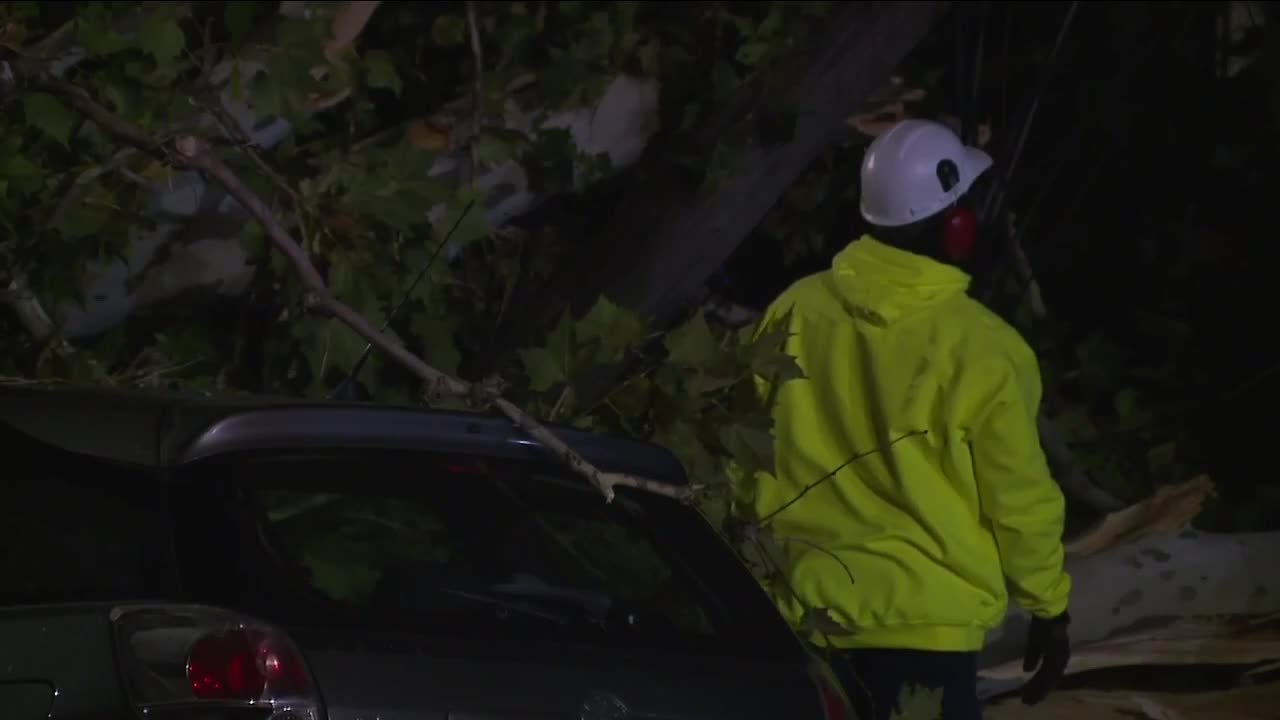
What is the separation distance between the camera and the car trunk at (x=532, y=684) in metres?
2.12

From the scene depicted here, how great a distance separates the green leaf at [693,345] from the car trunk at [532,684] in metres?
1.50

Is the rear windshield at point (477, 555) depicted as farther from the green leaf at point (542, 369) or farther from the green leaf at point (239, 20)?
the green leaf at point (239, 20)

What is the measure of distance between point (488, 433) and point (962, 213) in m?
1.39

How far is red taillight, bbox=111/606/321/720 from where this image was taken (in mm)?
2066

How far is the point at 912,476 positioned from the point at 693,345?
816 millimetres

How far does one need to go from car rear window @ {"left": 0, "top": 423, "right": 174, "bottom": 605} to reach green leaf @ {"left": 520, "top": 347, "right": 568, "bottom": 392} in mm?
A: 1534

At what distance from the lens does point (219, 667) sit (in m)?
2.07

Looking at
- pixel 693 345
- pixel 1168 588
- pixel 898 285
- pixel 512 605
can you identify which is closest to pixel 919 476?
pixel 898 285

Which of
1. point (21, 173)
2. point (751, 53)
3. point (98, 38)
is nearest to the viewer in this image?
point (21, 173)

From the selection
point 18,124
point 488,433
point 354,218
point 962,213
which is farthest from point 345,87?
point 488,433

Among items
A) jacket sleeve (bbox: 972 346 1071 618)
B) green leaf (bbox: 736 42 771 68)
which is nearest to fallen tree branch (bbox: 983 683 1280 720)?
jacket sleeve (bbox: 972 346 1071 618)

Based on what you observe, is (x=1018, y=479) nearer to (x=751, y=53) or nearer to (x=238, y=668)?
(x=238, y=668)

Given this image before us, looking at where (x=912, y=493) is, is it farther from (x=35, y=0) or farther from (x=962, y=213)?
(x=35, y=0)

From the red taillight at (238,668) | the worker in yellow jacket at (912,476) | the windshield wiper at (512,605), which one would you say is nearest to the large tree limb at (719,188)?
the worker in yellow jacket at (912,476)
